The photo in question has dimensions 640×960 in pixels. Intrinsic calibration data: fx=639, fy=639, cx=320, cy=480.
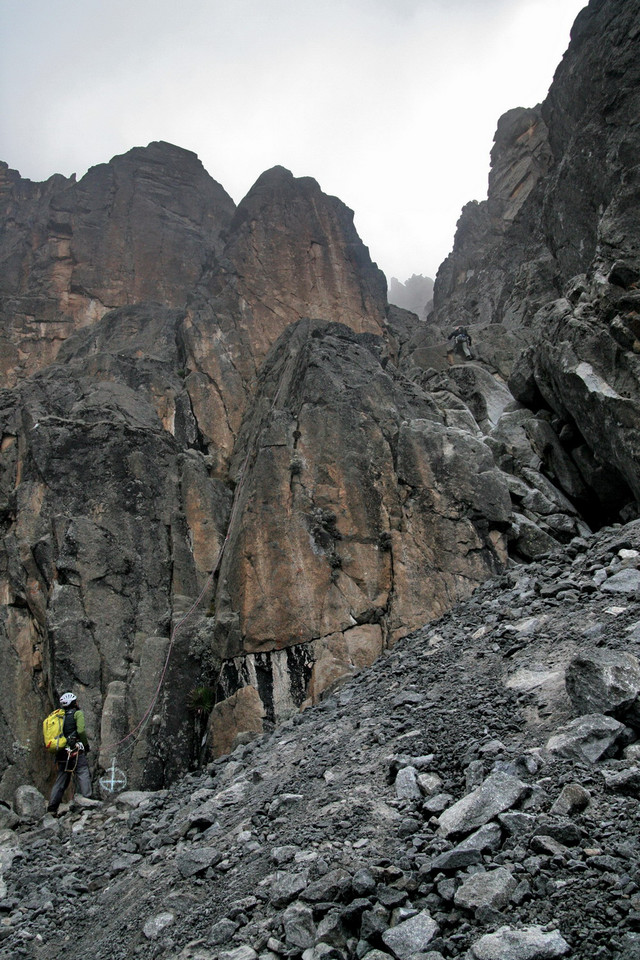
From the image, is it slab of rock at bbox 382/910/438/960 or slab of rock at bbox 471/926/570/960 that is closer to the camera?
slab of rock at bbox 471/926/570/960

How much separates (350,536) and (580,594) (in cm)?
965

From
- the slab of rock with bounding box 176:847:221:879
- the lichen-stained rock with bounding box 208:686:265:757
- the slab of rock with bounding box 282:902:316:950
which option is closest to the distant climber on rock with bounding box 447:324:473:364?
the lichen-stained rock with bounding box 208:686:265:757

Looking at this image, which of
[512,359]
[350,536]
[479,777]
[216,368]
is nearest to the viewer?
[479,777]

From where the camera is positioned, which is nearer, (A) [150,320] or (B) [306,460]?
(B) [306,460]

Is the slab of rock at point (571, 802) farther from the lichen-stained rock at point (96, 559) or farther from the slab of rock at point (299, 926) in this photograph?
the lichen-stained rock at point (96, 559)

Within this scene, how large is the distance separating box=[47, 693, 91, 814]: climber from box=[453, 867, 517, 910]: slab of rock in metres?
11.1

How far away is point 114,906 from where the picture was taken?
8211mm

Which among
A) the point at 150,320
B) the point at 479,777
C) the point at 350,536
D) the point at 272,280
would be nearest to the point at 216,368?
the point at 150,320

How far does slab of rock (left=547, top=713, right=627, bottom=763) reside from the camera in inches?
257

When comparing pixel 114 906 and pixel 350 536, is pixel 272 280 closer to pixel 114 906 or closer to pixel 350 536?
pixel 350 536

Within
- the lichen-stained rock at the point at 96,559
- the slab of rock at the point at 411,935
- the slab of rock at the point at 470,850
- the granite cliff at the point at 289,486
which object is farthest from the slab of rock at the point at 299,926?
the lichen-stained rock at the point at 96,559

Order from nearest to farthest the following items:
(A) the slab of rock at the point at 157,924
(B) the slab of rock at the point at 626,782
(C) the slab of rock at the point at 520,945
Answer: (C) the slab of rock at the point at 520,945 → (B) the slab of rock at the point at 626,782 → (A) the slab of rock at the point at 157,924

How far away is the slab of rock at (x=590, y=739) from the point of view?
653 centimetres

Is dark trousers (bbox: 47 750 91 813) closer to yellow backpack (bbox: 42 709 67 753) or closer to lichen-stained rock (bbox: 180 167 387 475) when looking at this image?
yellow backpack (bbox: 42 709 67 753)
